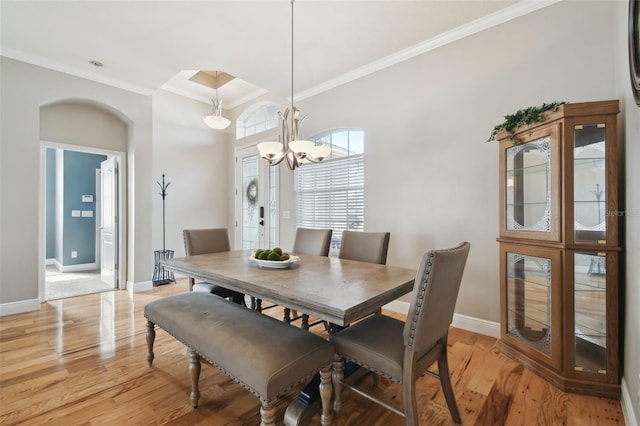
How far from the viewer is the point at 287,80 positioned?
399 centimetres

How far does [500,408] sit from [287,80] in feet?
13.4

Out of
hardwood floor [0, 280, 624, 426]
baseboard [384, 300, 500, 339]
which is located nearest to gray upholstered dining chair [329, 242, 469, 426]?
hardwood floor [0, 280, 624, 426]

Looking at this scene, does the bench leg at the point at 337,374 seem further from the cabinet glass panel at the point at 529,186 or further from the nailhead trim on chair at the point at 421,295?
the cabinet glass panel at the point at 529,186

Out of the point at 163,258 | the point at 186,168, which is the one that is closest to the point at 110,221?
the point at 163,258

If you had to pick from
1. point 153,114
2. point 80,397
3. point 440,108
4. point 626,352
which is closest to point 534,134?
point 440,108

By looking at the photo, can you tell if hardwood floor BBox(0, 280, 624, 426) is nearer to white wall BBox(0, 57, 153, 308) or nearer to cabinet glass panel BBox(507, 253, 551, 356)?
cabinet glass panel BBox(507, 253, 551, 356)

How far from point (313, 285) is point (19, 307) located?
391cm

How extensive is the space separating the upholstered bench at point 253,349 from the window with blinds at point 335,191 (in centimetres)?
224

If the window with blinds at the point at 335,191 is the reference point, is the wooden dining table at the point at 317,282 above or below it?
below

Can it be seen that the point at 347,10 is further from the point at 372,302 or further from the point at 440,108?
the point at 372,302

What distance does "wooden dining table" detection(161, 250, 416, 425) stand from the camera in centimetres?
134

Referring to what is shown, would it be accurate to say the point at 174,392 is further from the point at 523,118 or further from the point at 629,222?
the point at 523,118

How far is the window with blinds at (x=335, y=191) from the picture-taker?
3789 millimetres

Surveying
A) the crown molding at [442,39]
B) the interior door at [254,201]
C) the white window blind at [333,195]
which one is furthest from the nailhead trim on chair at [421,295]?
the interior door at [254,201]
